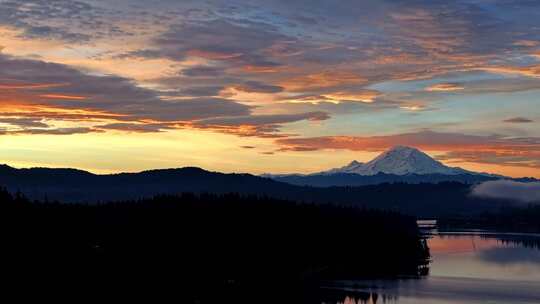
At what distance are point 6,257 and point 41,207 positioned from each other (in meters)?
30.4

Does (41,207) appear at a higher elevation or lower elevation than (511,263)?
higher

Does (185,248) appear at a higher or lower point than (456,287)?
higher

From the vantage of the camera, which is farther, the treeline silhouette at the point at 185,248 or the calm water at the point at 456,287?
the calm water at the point at 456,287

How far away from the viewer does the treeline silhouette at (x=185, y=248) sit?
374ft

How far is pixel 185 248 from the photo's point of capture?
5950 inches

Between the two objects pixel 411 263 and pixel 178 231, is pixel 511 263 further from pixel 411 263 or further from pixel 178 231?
pixel 178 231

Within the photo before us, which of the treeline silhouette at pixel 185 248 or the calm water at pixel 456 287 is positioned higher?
the treeline silhouette at pixel 185 248

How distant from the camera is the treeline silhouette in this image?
374 ft

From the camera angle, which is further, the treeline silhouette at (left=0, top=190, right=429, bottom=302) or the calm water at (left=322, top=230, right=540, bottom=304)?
the calm water at (left=322, top=230, right=540, bottom=304)

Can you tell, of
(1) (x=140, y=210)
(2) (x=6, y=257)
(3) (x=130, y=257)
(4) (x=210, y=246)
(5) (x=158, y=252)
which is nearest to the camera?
(2) (x=6, y=257)

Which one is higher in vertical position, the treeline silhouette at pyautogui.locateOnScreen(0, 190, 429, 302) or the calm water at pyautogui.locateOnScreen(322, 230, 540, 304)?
the treeline silhouette at pyautogui.locateOnScreen(0, 190, 429, 302)

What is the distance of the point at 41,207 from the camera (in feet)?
446

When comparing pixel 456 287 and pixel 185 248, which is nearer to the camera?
pixel 456 287

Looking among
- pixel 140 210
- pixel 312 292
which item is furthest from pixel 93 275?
pixel 140 210
